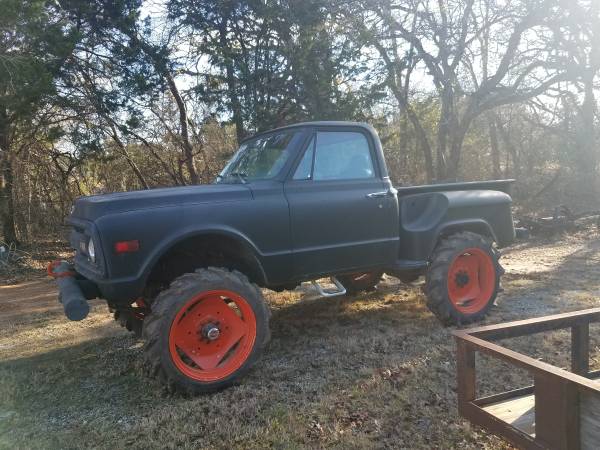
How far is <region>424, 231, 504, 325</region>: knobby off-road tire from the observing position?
16.4ft

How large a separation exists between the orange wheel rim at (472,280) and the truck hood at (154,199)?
2499mm

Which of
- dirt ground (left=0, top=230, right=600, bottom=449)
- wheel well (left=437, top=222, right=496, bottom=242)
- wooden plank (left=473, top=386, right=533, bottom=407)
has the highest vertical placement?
wheel well (left=437, top=222, right=496, bottom=242)

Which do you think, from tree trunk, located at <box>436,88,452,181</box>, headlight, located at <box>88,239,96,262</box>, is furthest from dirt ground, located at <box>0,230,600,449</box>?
tree trunk, located at <box>436,88,452,181</box>

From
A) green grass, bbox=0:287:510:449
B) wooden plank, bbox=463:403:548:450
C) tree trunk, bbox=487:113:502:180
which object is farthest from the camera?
tree trunk, bbox=487:113:502:180

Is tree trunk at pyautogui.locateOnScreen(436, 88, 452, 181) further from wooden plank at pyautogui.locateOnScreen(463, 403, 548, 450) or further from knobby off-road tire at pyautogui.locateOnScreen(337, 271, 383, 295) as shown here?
wooden plank at pyautogui.locateOnScreen(463, 403, 548, 450)

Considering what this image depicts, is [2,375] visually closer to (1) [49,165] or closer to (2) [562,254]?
(2) [562,254]

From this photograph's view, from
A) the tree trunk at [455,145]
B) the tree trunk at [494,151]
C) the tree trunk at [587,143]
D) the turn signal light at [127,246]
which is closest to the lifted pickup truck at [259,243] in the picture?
the turn signal light at [127,246]

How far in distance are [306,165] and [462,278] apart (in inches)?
85.1

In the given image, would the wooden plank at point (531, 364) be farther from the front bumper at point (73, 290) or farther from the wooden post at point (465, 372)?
the front bumper at point (73, 290)

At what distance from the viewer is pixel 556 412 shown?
6.40ft

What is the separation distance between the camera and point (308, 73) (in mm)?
10664

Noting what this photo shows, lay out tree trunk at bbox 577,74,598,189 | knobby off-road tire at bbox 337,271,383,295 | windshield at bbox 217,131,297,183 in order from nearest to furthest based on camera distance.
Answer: windshield at bbox 217,131,297,183 < knobby off-road tire at bbox 337,271,383,295 < tree trunk at bbox 577,74,598,189

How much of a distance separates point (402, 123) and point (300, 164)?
586 inches


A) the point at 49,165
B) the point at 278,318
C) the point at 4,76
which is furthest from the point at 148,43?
the point at 278,318
